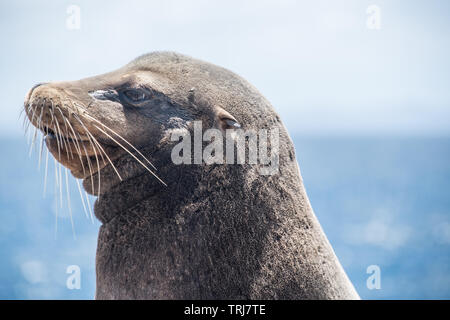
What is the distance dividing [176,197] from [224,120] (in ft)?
1.30

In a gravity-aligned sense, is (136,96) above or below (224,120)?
above

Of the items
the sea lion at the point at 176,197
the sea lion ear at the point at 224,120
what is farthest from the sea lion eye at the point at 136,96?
the sea lion ear at the point at 224,120

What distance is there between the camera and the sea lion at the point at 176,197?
7.32 feet

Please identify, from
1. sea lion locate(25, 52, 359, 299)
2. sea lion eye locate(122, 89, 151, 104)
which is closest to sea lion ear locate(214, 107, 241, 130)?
sea lion locate(25, 52, 359, 299)

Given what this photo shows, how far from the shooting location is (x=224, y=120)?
2.31 meters

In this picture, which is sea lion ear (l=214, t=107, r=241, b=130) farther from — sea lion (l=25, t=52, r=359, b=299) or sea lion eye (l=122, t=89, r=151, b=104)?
sea lion eye (l=122, t=89, r=151, b=104)

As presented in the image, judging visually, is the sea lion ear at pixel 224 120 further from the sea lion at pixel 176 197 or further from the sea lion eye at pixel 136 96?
the sea lion eye at pixel 136 96

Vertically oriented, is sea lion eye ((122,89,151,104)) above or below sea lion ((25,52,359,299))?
above

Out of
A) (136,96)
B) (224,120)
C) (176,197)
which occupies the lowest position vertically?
(176,197)

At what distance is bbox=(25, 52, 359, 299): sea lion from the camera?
223 centimetres

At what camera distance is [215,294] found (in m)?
2.21

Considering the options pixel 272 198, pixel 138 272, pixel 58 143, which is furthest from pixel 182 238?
pixel 58 143
